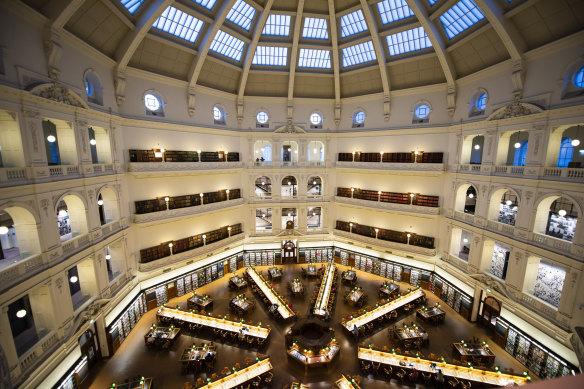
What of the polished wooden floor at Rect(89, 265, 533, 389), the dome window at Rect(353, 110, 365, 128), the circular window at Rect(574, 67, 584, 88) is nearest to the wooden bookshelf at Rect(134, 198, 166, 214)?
the polished wooden floor at Rect(89, 265, 533, 389)

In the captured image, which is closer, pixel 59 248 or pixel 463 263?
pixel 59 248

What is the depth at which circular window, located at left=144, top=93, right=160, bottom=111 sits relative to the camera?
19.5m

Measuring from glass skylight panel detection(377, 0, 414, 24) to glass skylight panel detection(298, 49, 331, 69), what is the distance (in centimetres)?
506

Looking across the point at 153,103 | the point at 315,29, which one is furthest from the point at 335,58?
the point at 153,103

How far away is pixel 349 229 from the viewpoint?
25938 mm

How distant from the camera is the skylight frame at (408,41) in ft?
65.6

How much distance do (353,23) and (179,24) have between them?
13.0 metres

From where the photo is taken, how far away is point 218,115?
23.8 metres

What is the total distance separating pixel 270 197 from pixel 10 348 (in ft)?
61.6

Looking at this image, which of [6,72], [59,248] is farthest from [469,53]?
[59,248]

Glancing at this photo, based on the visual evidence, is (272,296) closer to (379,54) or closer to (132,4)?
(379,54)

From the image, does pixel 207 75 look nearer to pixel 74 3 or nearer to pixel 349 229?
pixel 74 3

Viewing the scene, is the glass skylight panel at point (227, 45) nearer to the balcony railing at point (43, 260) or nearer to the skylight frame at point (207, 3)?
the skylight frame at point (207, 3)

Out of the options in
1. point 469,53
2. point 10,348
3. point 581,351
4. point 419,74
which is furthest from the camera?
point 419,74
